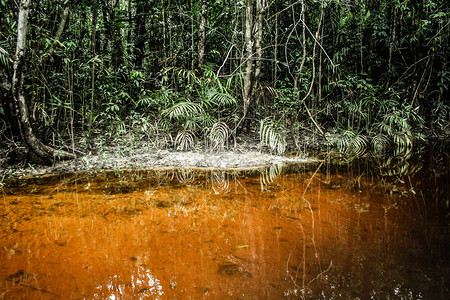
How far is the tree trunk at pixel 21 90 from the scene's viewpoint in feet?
11.4

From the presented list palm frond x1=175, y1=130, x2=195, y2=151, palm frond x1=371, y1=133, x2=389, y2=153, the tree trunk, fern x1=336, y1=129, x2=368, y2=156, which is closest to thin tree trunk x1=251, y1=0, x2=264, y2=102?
palm frond x1=175, y1=130, x2=195, y2=151

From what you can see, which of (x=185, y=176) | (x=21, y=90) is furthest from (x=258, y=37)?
(x=21, y=90)

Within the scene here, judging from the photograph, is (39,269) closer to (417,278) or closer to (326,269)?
(326,269)

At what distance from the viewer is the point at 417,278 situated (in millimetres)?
1431

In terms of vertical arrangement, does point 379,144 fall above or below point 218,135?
below

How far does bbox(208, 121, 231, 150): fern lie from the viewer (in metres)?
4.80

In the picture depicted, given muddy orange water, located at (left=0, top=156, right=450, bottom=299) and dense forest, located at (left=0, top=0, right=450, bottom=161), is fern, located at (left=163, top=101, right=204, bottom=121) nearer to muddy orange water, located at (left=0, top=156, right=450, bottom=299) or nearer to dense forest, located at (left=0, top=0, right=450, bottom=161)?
dense forest, located at (left=0, top=0, right=450, bottom=161)

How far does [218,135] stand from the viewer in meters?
4.84

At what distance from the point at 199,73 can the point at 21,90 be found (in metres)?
3.01

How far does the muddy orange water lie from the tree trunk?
0.82 m

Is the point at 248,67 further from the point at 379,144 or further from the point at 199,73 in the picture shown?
the point at 379,144

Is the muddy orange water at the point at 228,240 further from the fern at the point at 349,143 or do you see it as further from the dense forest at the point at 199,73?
the fern at the point at 349,143

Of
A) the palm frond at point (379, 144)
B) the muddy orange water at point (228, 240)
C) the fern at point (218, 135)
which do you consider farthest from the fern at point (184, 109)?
the palm frond at point (379, 144)

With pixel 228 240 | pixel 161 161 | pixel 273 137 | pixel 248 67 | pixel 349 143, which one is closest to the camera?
pixel 228 240
